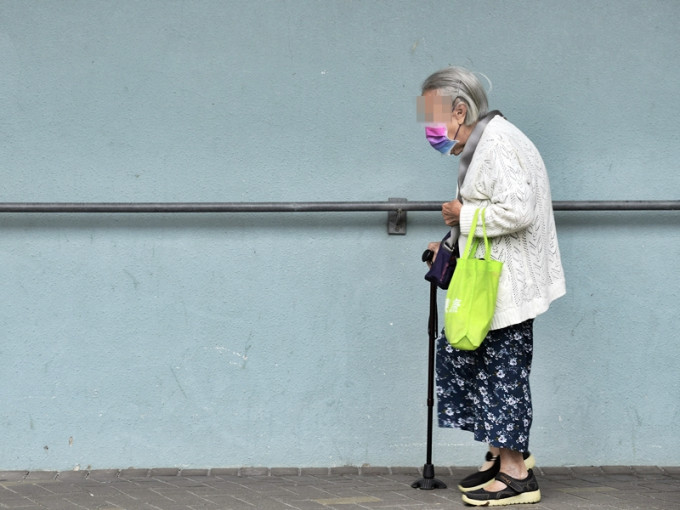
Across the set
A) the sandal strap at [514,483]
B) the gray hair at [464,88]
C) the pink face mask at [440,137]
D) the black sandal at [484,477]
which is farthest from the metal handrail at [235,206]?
the sandal strap at [514,483]

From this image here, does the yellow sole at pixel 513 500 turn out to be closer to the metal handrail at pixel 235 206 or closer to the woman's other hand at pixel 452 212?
the woman's other hand at pixel 452 212

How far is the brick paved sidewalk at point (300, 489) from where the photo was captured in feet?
15.5

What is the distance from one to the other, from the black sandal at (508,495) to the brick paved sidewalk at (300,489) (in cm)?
4

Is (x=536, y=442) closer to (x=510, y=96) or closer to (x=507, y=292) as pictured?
(x=507, y=292)

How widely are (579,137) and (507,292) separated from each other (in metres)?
1.17

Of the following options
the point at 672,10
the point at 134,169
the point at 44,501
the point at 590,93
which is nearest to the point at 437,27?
the point at 590,93

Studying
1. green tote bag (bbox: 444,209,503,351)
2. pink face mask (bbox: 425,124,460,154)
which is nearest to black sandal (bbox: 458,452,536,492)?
green tote bag (bbox: 444,209,503,351)

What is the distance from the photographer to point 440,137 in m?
4.64

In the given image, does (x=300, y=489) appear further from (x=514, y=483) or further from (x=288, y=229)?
(x=288, y=229)

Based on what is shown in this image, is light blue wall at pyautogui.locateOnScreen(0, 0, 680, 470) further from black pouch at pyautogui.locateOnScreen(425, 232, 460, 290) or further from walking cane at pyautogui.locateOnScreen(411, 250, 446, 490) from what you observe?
black pouch at pyautogui.locateOnScreen(425, 232, 460, 290)

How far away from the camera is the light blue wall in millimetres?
5223

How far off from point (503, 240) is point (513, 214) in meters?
0.19

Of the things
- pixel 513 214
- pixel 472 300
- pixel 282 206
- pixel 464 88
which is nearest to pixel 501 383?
pixel 472 300

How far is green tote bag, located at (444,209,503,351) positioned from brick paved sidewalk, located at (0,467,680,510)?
0.79m
